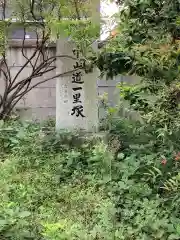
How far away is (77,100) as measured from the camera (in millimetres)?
5242

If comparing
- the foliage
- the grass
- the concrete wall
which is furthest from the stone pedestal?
the concrete wall

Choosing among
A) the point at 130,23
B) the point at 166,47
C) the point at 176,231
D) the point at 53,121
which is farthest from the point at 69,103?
the point at 176,231

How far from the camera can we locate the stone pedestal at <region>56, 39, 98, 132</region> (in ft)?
17.2

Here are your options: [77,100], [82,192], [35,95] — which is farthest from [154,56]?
[35,95]

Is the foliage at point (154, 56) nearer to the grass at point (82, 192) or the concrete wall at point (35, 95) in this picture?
the grass at point (82, 192)

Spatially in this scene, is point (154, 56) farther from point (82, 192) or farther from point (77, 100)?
point (77, 100)

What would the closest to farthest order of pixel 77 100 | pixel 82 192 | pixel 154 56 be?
pixel 154 56 → pixel 82 192 → pixel 77 100

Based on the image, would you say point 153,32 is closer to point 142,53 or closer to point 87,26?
point 142,53

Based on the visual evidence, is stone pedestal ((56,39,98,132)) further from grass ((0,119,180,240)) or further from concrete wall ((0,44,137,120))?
concrete wall ((0,44,137,120))

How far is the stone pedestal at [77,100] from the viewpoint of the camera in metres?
5.25

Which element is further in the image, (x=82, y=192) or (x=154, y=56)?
(x=82, y=192)

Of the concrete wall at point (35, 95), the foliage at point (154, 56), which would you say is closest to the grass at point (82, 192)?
the foliage at point (154, 56)

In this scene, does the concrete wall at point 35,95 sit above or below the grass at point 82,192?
above

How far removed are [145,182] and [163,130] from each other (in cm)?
69
